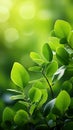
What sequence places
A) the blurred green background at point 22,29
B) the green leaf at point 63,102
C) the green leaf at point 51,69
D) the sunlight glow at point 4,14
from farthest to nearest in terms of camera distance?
the sunlight glow at point 4,14, the blurred green background at point 22,29, the green leaf at point 51,69, the green leaf at point 63,102

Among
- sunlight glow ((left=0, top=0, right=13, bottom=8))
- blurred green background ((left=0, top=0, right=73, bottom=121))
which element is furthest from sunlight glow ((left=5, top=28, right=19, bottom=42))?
sunlight glow ((left=0, top=0, right=13, bottom=8))

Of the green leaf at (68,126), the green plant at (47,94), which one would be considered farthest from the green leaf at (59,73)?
the green leaf at (68,126)

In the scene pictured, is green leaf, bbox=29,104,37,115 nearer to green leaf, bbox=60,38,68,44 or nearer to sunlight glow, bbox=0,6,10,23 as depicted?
green leaf, bbox=60,38,68,44

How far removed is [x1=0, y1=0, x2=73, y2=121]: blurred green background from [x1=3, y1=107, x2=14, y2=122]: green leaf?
18 centimetres

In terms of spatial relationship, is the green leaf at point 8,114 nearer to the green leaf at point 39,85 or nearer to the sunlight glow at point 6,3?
the green leaf at point 39,85

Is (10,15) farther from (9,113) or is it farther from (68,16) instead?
(9,113)

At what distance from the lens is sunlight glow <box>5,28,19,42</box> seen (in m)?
1.30

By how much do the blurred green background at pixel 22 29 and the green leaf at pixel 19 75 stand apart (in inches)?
8.1

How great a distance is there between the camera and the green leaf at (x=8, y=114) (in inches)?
37.0

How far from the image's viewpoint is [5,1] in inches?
54.9

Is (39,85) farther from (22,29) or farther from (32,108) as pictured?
(22,29)

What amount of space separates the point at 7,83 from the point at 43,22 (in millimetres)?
347

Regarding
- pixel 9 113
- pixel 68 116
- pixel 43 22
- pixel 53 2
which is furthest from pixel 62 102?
pixel 53 2

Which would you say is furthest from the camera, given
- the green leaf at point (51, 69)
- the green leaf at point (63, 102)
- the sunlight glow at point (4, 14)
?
the sunlight glow at point (4, 14)
